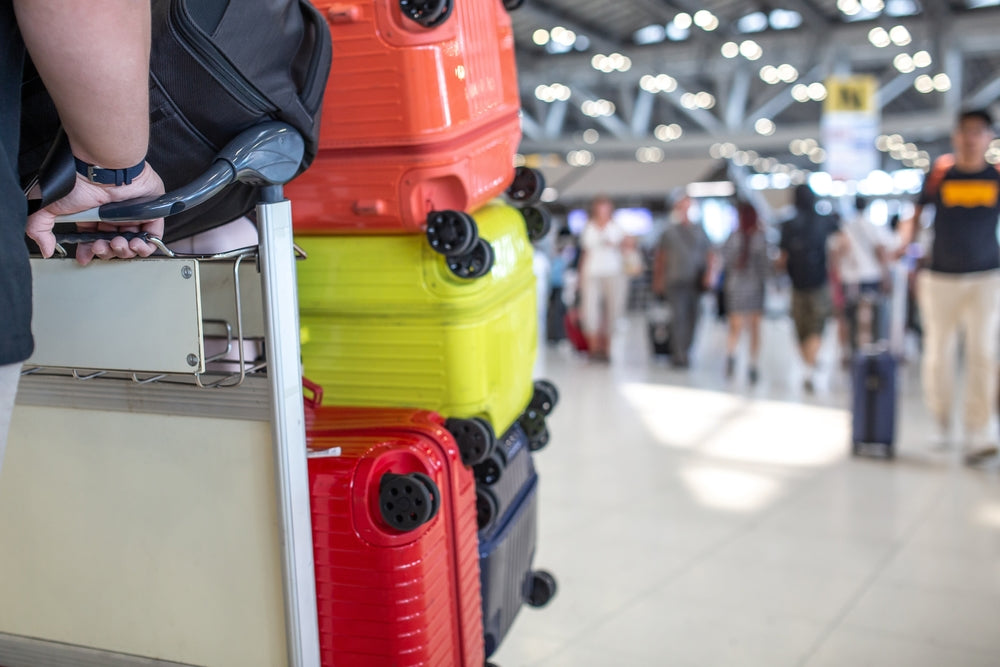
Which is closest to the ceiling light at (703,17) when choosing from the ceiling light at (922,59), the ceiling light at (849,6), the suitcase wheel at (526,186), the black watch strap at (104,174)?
the ceiling light at (849,6)

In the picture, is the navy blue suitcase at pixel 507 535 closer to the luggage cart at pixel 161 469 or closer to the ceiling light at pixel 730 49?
the luggage cart at pixel 161 469

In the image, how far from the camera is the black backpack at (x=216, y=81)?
133 centimetres

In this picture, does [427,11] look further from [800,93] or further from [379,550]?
[800,93]

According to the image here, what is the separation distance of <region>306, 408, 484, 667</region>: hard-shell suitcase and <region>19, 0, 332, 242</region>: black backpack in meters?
0.55

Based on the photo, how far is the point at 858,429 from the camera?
534 centimetres

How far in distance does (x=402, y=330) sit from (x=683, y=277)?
293 inches

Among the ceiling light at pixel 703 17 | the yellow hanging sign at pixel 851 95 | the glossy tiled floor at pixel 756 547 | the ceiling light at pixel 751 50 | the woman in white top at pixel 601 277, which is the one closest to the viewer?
the glossy tiled floor at pixel 756 547

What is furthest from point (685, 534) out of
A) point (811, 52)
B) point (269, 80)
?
point (811, 52)

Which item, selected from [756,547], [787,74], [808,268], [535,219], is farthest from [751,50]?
[535,219]

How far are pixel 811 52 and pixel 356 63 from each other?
16685 mm

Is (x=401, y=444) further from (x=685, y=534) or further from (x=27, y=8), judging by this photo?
(x=685, y=534)

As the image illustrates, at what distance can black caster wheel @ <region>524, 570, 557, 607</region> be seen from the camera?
2572mm

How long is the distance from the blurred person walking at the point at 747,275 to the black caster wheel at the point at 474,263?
21.4 feet

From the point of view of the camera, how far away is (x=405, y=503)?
162 cm
